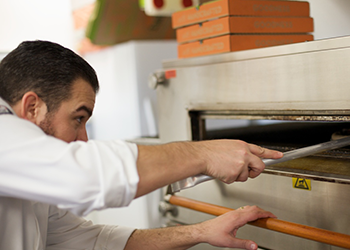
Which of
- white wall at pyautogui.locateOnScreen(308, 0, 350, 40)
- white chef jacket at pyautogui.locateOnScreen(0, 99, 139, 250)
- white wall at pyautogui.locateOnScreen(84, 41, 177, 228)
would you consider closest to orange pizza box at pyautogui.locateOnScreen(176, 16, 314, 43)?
white wall at pyautogui.locateOnScreen(308, 0, 350, 40)

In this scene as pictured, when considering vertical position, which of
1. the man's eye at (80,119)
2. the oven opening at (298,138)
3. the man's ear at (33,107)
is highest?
the man's ear at (33,107)

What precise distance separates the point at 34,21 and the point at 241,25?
255 cm

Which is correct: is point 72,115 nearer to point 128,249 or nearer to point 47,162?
point 47,162

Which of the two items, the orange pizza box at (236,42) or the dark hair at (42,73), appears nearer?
the dark hair at (42,73)

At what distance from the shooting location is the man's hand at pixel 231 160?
0.77 meters

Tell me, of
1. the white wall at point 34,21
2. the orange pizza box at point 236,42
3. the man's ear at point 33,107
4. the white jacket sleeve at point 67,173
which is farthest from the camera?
the white wall at point 34,21

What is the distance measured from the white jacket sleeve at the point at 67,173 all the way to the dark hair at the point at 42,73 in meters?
0.19

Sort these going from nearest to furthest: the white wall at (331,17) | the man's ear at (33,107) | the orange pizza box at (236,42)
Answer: the man's ear at (33,107) → the orange pizza box at (236,42) → the white wall at (331,17)

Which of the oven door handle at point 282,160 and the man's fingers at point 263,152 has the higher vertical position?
the man's fingers at point 263,152

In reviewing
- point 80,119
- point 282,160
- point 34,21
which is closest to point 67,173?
point 80,119

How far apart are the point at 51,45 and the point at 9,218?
0.42m

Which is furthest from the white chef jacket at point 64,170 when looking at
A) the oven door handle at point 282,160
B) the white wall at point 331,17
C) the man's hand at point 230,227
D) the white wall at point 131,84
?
the white wall at point 131,84

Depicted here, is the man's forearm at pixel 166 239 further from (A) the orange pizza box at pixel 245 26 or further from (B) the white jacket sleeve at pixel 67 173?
(A) the orange pizza box at pixel 245 26

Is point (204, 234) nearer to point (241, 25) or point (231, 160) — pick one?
point (231, 160)
